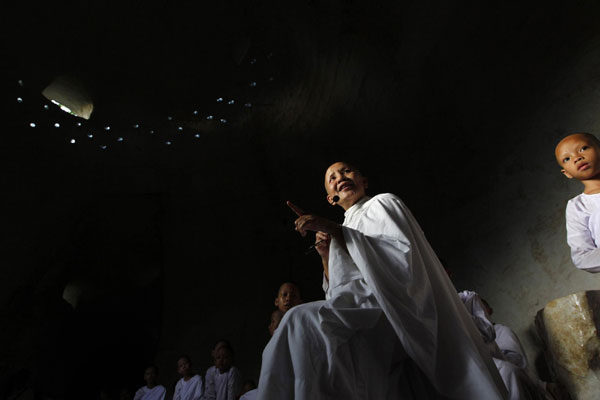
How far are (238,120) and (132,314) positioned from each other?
441 centimetres

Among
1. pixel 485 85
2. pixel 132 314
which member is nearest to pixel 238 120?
pixel 132 314

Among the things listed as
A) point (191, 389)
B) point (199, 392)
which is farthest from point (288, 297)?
point (191, 389)

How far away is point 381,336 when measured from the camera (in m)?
1.74

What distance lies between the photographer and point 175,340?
26.2 ft

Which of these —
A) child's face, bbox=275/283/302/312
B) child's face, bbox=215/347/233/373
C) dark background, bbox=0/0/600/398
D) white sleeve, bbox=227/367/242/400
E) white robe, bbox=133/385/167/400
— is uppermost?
dark background, bbox=0/0/600/398

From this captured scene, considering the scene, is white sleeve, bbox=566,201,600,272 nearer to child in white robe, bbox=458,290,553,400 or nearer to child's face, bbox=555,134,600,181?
child's face, bbox=555,134,600,181

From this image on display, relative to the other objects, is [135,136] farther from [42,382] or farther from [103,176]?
[42,382]

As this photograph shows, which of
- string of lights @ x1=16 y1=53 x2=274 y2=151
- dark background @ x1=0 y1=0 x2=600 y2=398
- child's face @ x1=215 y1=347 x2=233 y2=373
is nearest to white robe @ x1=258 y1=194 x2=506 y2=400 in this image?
dark background @ x1=0 y1=0 x2=600 y2=398

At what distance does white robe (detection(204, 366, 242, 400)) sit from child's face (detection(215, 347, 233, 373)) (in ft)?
0.23

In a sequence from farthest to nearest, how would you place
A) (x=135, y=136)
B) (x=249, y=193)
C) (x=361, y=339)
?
(x=249, y=193)
(x=135, y=136)
(x=361, y=339)

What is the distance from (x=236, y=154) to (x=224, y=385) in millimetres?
4755

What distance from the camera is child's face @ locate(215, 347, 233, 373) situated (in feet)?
17.4

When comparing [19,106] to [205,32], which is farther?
[205,32]

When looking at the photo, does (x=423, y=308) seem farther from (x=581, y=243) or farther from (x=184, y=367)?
(x=184, y=367)
